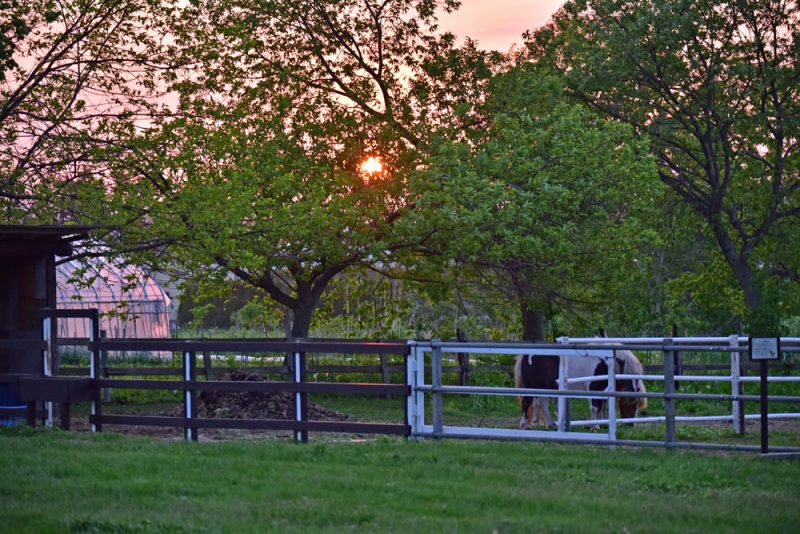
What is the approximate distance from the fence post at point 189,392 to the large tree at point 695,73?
1729 centimetres

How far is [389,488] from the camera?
28.8 feet

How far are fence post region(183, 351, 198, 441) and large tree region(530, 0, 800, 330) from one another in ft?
56.7

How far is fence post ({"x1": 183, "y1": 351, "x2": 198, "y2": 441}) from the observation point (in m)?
13.4

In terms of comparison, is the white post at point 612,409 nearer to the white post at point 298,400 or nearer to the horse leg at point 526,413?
the white post at point 298,400

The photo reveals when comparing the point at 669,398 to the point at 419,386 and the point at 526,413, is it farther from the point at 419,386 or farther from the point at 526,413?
the point at 526,413

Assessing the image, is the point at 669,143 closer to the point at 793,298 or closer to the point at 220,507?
the point at 793,298

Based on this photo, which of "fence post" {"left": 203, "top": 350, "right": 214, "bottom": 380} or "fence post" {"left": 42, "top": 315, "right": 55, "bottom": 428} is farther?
"fence post" {"left": 203, "top": 350, "right": 214, "bottom": 380}

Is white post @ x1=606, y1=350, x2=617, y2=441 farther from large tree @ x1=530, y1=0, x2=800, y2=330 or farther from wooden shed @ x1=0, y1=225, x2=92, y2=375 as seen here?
large tree @ x1=530, y1=0, x2=800, y2=330

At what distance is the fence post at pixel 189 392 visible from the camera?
1335 cm

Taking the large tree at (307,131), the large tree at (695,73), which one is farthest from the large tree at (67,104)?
the large tree at (695,73)

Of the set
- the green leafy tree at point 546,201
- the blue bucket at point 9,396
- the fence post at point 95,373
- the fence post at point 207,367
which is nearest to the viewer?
the fence post at point 95,373

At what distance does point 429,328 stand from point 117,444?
59.7 ft

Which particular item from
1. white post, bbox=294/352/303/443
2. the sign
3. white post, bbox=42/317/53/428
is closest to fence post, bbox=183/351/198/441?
white post, bbox=294/352/303/443

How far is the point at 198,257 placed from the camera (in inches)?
766
